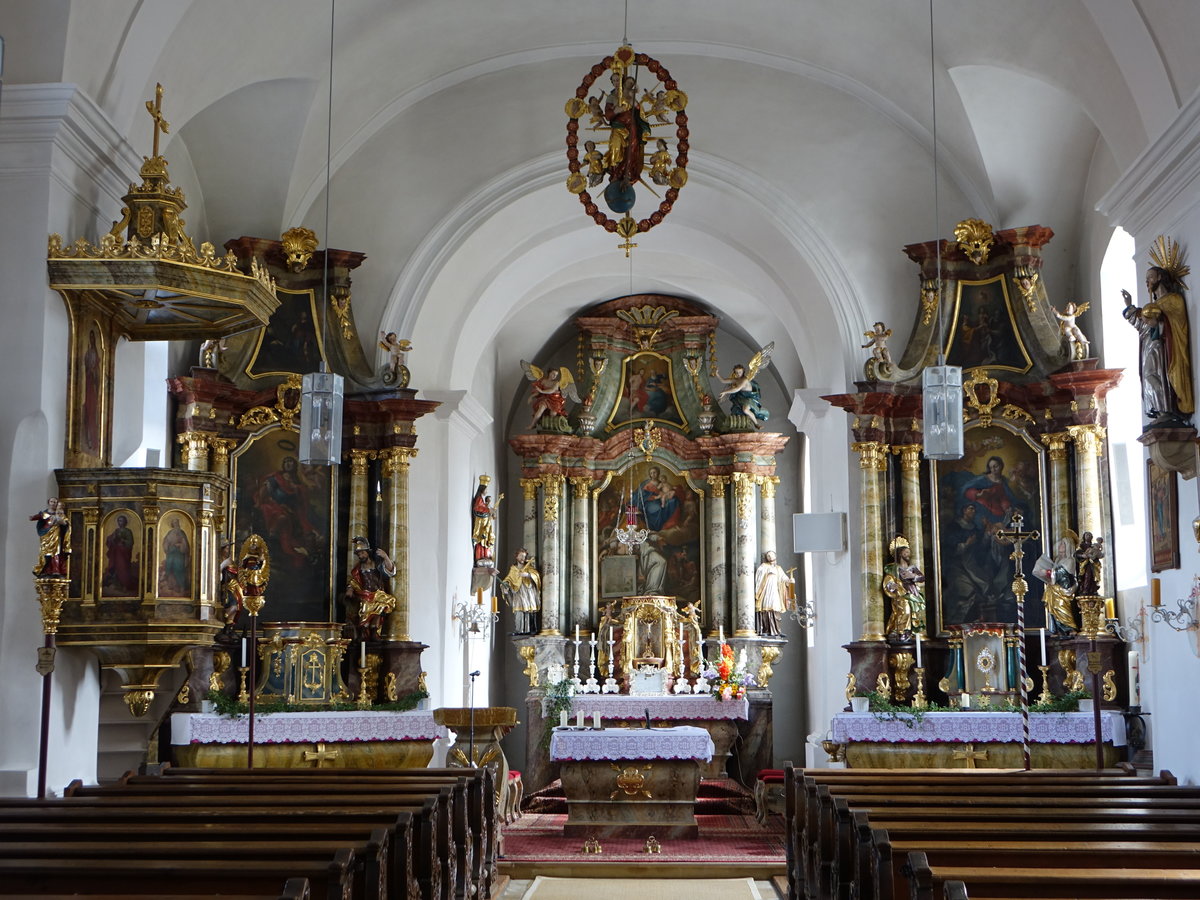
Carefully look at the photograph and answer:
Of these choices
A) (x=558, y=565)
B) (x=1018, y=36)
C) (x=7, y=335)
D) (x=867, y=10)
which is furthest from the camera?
(x=558, y=565)

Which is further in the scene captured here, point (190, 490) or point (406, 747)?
point (406, 747)

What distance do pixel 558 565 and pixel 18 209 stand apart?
41.2 feet

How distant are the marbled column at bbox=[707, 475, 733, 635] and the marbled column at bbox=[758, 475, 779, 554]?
1.72 feet

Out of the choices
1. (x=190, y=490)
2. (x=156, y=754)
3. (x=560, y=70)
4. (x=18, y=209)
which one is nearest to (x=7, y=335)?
(x=18, y=209)

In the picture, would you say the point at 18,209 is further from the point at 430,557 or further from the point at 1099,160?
the point at 1099,160

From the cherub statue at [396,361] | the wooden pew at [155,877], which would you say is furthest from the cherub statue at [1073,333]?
the wooden pew at [155,877]

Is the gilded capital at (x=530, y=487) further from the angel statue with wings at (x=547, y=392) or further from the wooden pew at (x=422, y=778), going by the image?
the wooden pew at (x=422, y=778)

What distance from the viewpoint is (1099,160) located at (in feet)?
45.9

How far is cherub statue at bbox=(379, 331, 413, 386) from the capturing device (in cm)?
1475

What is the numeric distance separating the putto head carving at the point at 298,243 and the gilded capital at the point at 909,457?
257 inches

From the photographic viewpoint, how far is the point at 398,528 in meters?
14.8

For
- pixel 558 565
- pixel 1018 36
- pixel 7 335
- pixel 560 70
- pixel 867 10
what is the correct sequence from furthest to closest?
pixel 558 565 → pixel 560 70 → pixel 867 10 → pixel 1018 36 → pixel 7 335

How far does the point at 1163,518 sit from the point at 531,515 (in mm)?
12294

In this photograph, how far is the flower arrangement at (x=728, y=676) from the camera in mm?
17719
